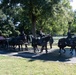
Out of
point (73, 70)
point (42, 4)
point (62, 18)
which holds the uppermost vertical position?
point (42, 4)

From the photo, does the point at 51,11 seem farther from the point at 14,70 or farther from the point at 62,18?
the point at 14,70

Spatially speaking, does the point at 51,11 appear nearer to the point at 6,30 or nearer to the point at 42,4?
the point at 42,4

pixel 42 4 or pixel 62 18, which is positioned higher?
pixel 42 4

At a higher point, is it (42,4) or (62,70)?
(42,4)

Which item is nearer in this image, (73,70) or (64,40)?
(73,70)

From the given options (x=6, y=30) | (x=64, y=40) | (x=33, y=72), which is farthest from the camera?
(x=6, y=30)

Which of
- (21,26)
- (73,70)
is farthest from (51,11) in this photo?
(21,26)

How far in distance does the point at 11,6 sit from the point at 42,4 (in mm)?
4612

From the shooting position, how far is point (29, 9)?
25516 millimetres

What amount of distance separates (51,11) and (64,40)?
22.2 feet

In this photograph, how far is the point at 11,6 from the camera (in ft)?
84.8

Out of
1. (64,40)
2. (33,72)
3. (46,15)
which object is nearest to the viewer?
(33,72)

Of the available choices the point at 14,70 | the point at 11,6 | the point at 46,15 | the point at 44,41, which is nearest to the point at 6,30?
the point at 11,6

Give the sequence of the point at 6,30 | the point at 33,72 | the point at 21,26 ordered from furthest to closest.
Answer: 1. the point at 21,26
2. the point at 6,30
3. the point at 33,72
